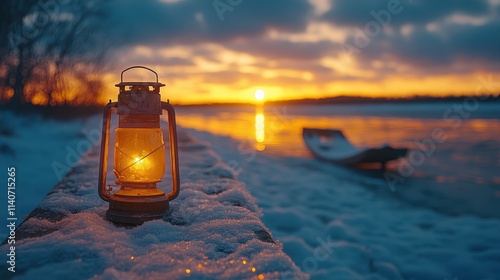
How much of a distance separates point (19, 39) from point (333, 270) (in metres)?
9.88

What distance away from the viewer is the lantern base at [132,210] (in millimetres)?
2137

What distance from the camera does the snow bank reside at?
5.16ft

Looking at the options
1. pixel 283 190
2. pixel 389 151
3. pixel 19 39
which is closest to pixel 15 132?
pixel 19 39

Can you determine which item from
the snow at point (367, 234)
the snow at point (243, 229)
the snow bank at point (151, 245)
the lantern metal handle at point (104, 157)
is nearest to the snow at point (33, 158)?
the snow at point (243, 229)

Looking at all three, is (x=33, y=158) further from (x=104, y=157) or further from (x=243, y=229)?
(x=243, y=229)

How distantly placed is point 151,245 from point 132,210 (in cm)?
36

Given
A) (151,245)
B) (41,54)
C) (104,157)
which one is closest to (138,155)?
(104,157)

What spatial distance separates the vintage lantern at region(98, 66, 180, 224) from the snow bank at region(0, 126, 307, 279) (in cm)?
9

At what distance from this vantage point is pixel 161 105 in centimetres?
224

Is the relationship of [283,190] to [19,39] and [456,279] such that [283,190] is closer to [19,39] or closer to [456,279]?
[456,279]

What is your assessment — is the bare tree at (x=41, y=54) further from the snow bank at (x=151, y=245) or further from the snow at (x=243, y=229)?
the snow bank at (x=151, y=245)

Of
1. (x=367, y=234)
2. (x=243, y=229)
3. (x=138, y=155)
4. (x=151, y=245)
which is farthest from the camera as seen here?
(x=367, y=234)

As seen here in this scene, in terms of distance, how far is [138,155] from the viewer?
7.50 ft

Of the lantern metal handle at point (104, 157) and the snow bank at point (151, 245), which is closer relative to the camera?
the snow bank at point (151, 245)
